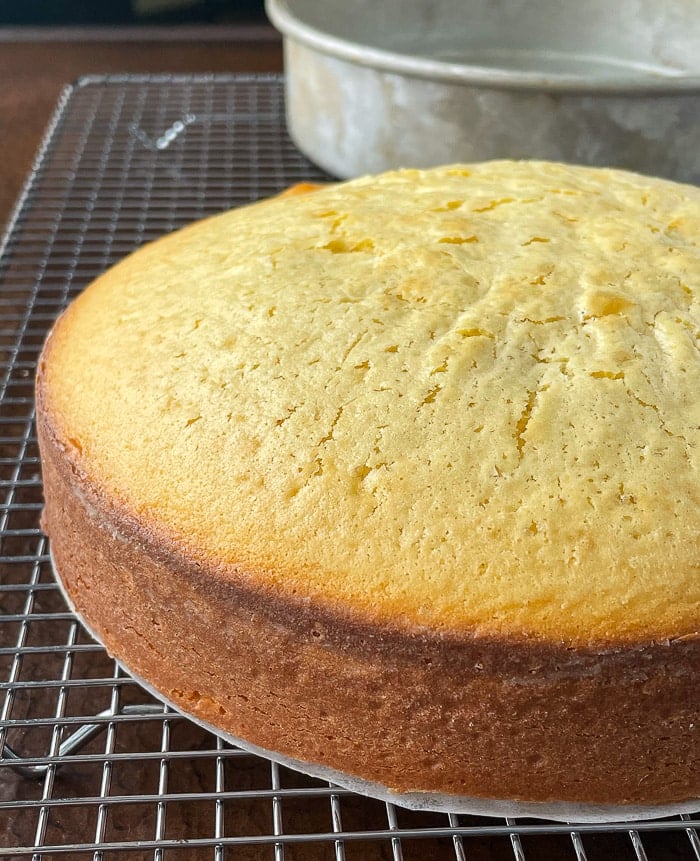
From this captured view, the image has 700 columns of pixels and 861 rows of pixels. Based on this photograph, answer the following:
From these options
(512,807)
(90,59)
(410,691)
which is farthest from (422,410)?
(90,59)

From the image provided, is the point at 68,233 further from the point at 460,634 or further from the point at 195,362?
the point at 460,634

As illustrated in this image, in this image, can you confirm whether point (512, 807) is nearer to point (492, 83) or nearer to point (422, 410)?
point (422, 410)

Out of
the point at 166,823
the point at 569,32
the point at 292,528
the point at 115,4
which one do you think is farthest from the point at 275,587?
the point at 115,4

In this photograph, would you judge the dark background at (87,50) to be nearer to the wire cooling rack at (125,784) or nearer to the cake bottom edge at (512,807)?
the wire cooling rack at (125,784)

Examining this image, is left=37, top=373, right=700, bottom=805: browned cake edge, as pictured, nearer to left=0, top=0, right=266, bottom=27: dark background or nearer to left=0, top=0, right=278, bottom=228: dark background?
left=0, top=0, right=278, bottom=228: dark background

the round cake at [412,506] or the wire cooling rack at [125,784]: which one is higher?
the round cake at [412,506]

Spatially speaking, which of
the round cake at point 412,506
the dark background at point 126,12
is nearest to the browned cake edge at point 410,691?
the round cake at point 412,506

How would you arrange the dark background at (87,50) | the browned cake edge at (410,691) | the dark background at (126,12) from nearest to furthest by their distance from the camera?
the browned cake edge at (410,691) → the dark background at (87,50) → the dark background at (126,12)
